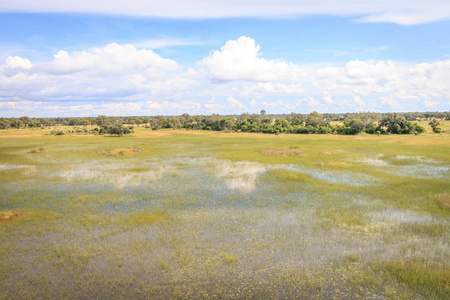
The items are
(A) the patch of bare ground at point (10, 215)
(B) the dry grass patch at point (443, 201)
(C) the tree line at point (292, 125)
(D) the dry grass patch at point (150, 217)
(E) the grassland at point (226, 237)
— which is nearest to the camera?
Result: (E) the grassland at point (226, 237)

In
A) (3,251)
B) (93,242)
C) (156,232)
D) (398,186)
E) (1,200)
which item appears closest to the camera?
(3,251)

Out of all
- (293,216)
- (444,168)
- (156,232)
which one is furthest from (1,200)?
(444,168)

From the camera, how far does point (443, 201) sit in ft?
76.3

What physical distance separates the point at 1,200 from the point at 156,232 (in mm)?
17376

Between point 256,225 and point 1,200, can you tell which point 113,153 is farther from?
point 256,225

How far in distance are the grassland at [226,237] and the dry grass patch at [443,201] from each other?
7 cm

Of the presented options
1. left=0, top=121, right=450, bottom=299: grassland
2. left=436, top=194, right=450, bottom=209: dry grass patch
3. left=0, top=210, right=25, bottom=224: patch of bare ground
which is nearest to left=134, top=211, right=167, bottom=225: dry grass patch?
left=0, top=121, right=450, bottom=299: grassland

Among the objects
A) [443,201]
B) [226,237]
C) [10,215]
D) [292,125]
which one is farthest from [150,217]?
[292,125]

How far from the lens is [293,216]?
20562mm

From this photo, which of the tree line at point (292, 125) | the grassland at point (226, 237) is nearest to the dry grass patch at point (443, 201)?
the grassland at point (226, 237)

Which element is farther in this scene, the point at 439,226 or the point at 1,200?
the point at 1,200

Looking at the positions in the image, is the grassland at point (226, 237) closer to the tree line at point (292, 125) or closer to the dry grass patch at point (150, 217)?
the dry grass patch at point (150, 217)

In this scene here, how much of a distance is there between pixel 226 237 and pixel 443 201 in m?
19.6

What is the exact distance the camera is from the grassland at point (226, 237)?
1234 centimetres
